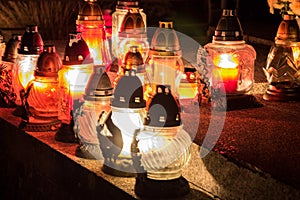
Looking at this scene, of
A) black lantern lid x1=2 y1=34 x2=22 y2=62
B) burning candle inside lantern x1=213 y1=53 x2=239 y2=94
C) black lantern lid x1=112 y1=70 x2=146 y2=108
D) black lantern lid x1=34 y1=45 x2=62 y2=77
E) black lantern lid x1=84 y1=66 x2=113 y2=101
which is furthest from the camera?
black lantern lid x1=2 y1=34 x2=22 y2=62

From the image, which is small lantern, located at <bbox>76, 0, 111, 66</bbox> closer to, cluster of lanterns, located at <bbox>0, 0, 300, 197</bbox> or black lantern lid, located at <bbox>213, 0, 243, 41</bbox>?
cluster of lanterns, located at <bbox>0, 0, 300, 197</bbox>

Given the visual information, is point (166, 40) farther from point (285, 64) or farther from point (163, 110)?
point (285, 64)

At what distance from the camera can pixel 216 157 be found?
3041mm

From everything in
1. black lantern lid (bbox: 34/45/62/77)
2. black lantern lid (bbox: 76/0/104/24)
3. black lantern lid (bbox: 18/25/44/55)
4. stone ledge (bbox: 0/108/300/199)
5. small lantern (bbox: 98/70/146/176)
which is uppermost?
black lantern lid (bbox: 76/0/104/24)

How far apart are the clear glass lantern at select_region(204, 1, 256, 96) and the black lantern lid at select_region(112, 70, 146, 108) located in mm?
981

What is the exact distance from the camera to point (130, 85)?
2906 millimetres

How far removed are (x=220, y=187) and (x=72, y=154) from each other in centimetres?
77

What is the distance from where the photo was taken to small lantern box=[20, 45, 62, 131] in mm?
3580

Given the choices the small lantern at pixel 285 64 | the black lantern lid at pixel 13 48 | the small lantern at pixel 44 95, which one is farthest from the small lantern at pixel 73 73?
the small lantern at pixel 285 64

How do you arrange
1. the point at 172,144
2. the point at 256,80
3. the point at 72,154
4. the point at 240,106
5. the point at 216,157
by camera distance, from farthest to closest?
the point at 256,80 < the point at 240,106 < the point at 72,154 < the point at 216,157 < the point at 172,144

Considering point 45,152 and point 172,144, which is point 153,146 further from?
point 45,152

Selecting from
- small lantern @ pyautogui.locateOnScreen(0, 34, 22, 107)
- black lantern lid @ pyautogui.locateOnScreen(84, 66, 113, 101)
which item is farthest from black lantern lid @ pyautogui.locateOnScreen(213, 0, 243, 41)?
small lantern @ pyautogui.locateOnScreen(0, 34, 22, 107)

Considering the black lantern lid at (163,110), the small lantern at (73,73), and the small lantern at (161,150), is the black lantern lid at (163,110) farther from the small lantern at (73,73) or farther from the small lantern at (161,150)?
the small lantern at (73,73)

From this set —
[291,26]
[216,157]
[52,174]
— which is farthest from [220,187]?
[291,26]
